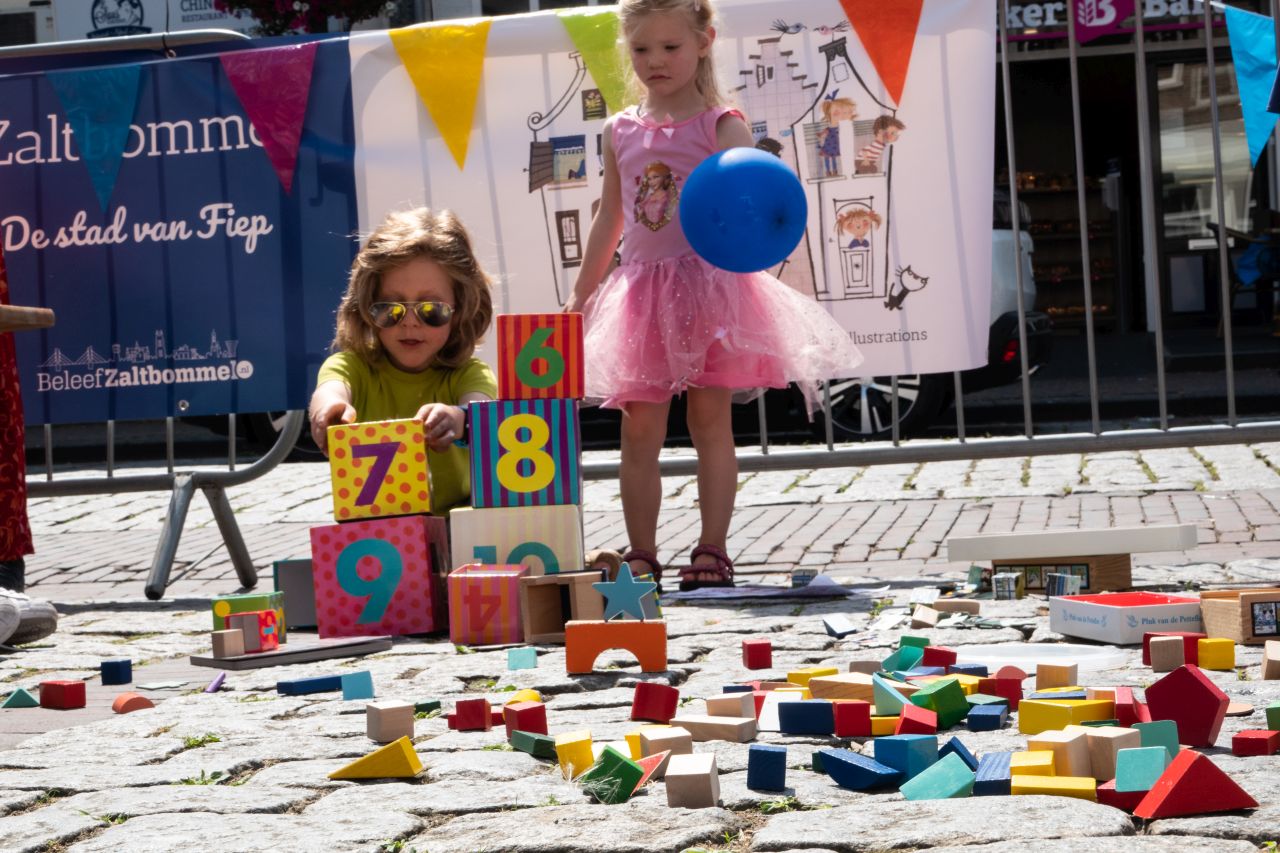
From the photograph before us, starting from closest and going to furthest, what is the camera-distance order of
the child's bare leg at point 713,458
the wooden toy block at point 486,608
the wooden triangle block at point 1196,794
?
1. the wooden triangle block at point 1196,794
2. the wooden toy block at point 486,608
3. the child's bare leg at point 713,458

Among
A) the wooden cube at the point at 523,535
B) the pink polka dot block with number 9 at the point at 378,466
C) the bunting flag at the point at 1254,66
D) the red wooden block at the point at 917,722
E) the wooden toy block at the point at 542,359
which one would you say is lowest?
the red wooden block at the point at 917,722

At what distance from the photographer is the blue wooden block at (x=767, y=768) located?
2.45 meters

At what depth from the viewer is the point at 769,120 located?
5789mm

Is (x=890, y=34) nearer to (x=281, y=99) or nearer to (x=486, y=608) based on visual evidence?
(x=281, y=99)

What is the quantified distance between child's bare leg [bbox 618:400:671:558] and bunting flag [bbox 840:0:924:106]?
1.40m

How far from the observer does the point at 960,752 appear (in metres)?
2.53

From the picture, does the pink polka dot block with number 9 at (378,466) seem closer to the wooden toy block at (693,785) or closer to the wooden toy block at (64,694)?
the wooden toy block at (64,694)

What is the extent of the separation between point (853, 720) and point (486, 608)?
1.58 metres

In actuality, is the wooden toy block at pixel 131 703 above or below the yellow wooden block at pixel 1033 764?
below

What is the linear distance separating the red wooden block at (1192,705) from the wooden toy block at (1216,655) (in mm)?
752

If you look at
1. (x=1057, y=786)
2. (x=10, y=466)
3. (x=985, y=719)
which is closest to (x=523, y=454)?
(x=10, y=466)

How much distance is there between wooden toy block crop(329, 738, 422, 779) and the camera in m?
2.67

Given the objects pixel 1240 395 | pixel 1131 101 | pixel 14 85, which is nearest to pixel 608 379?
pixel 14 85

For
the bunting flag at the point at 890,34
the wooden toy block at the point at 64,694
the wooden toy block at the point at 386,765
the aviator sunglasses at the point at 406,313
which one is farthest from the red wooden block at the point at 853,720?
the bunting flag at the point at 890,34
